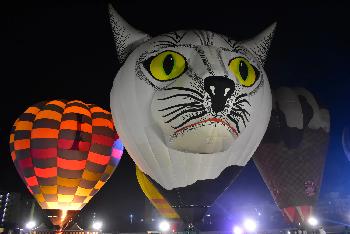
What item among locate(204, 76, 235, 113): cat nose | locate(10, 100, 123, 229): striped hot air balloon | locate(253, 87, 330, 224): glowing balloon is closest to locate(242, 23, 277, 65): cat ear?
locate(204, 76, 235, 113): cat nose

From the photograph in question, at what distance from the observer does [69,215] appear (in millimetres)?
10781

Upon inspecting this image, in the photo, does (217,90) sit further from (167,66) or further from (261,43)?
(261,43)

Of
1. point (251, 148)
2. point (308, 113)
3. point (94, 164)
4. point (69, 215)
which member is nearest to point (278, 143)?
point (308, 113)

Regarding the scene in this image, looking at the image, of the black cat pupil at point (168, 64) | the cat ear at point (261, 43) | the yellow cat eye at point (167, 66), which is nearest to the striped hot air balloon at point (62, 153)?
the yellow cat eye at point (167, 66)

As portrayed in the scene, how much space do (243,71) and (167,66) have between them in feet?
5.00

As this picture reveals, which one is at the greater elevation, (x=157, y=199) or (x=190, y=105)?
(x=190, y=105)

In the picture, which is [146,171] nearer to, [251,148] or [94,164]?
[251,148]

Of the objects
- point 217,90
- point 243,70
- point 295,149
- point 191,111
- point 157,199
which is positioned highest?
point 243,70

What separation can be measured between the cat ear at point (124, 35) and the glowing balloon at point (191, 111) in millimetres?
361

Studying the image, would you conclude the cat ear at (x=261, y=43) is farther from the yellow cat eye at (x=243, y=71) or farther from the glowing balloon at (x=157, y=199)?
the glowing balloon at (x=157, y=199)

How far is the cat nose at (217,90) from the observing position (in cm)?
661

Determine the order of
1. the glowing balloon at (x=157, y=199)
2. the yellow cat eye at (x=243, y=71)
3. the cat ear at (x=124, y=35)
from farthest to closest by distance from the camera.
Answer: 1. the glowing balloon at (x=157, y=199)
2. the cat ear at (x=124, y=35)
3. the yellow cat eye at (x=243, y=71)

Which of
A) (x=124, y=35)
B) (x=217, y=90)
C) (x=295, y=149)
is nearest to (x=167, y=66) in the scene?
(x=217, y=90)

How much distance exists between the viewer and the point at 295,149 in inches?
432
